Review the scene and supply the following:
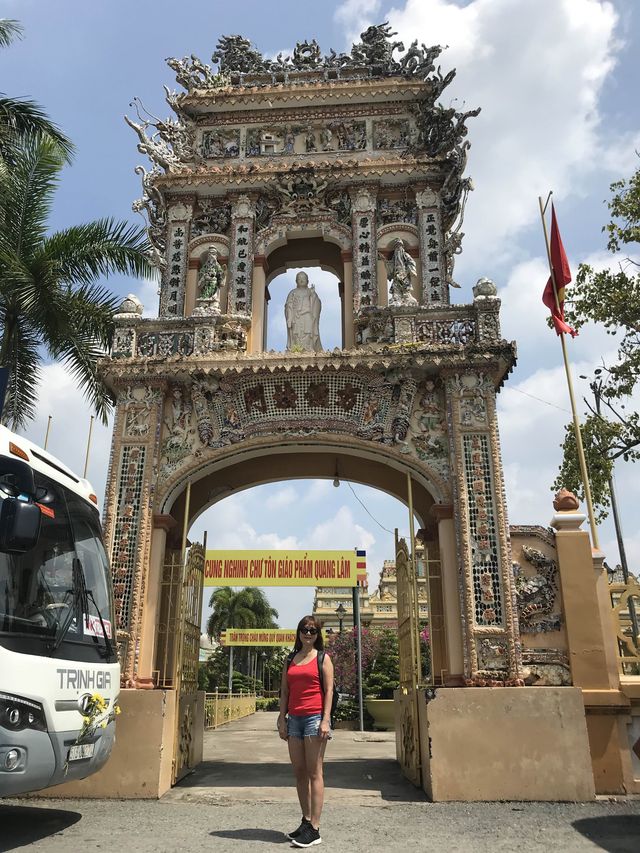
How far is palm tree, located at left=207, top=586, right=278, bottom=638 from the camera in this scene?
149 feet

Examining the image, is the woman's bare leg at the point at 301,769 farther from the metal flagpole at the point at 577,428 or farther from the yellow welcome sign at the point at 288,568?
the yellow welcome sign at the point at 288,568

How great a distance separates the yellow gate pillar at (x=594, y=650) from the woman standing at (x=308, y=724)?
3971 mm

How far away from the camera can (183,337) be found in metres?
10.1

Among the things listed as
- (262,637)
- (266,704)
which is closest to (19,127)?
(262,637)

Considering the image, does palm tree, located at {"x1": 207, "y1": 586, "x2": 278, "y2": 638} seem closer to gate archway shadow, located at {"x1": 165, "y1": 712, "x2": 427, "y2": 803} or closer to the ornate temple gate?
gate archway shadow, located at {"x1": 165, "y1": 712, "x2": 427, "y2": 803}

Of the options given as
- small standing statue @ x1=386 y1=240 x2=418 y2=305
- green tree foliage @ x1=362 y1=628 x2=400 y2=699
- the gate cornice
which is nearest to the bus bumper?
the gate cornice

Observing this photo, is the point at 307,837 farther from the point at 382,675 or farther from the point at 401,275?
the point at 382,675

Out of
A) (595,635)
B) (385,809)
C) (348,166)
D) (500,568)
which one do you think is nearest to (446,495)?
(500,568)

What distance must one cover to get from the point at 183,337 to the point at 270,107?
4972 mm

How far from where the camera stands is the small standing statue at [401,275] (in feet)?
33.7

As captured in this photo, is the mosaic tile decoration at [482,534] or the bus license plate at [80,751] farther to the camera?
the mosaic tile decoration at [482,534]

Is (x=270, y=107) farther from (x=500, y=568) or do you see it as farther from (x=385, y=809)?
(x=385, y=809)

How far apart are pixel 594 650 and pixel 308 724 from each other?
431cm

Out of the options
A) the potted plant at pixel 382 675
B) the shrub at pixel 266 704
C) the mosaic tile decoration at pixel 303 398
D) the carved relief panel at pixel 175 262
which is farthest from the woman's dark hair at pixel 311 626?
the shrub at pixel 266 704
